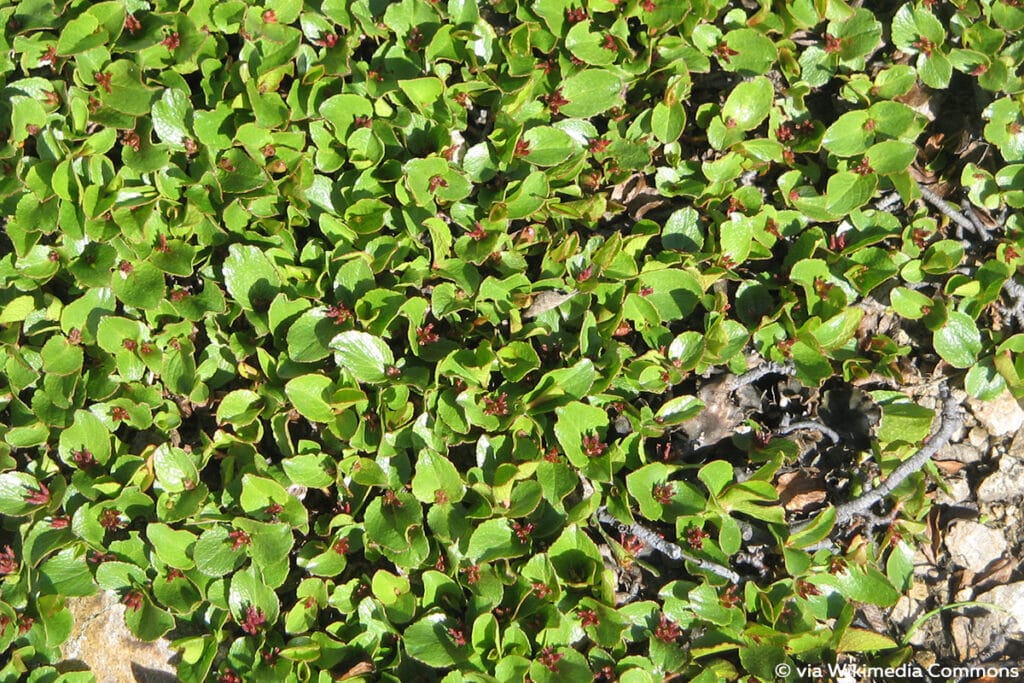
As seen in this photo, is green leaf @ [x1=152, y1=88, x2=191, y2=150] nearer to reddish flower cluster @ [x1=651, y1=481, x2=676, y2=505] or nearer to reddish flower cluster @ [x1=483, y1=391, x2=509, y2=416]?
reddish flower cluster @ [x1=483, y1=391, x2=509, y2=416]

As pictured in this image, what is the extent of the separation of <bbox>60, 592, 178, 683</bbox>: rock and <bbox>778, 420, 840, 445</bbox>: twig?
2.35 meters

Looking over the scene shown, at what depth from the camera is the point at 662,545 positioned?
9.68 ft

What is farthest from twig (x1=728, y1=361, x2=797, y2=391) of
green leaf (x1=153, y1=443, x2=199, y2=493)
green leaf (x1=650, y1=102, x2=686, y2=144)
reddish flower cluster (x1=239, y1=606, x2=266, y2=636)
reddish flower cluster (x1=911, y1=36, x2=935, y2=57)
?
green leaf (x1=153, y1=443, x2=199, y2=493)

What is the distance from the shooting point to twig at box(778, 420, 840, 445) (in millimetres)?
3125

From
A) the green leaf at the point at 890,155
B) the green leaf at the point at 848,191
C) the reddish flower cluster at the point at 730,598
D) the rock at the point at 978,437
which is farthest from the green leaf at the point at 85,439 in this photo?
the rock at the point at 978,437

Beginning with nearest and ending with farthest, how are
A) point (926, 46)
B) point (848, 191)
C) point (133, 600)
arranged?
point (133, 600) → point (848, 191) → point (926, 46)

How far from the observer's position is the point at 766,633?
9.42 ft

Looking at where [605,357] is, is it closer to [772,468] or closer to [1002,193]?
[772,468]

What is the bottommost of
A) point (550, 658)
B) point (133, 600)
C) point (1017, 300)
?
point (550, 658)

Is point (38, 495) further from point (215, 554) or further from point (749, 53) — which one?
point (749, 53)

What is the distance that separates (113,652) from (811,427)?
2.65 meters

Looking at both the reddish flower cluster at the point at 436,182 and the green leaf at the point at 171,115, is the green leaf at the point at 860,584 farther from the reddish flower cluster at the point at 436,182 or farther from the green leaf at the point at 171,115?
the green leaf at the point at 171,115

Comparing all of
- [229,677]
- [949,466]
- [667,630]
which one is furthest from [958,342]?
[229,677]

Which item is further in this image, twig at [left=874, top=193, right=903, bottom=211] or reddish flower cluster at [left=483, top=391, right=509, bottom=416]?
twig at [left=874, top=193, right=903, bottom=211]
